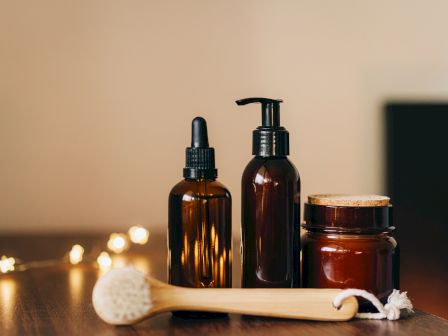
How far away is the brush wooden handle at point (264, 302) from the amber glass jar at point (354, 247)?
33mm

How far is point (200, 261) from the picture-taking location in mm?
665

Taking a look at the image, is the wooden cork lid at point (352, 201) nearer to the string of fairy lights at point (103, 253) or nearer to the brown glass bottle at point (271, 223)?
the brown glass bottle at point (271, 223)

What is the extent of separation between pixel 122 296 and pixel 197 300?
7cm

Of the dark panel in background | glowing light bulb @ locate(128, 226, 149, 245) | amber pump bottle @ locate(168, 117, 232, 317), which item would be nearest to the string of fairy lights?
glowing light bulb @ locate(128, 226, 149, 245)

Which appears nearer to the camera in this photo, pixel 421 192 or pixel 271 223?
pixel 271 223

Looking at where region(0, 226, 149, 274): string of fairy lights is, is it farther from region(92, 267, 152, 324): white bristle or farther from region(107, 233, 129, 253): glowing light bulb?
region(92, 267, 152, 324): white bristle

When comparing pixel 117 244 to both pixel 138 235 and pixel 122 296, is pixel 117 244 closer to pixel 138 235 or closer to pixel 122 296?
pixel 138 235

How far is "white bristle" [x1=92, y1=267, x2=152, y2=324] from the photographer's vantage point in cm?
58

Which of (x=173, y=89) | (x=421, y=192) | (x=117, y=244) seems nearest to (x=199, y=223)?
(x=117, y=244)

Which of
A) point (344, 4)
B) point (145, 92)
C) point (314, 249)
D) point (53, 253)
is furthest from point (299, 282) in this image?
point (344, 4)

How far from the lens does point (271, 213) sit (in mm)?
677

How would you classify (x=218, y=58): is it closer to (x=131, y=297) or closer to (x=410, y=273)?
(x=410, y=273)

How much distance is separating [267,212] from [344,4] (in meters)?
0.92

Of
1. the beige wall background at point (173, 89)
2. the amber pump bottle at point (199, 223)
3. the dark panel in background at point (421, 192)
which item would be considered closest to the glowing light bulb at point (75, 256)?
the beige wall background at point (173, 89)
